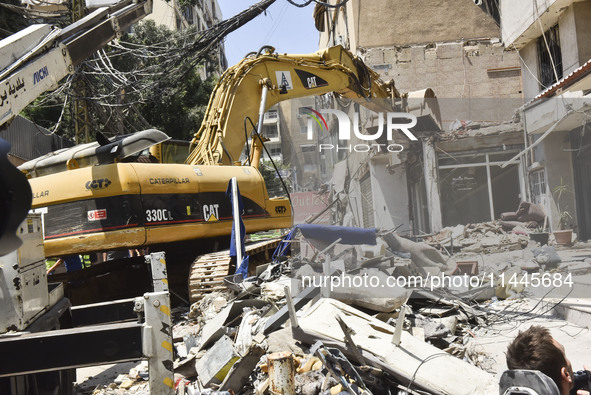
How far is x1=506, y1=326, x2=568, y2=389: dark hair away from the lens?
2018 mm

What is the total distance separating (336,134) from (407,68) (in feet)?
59.0

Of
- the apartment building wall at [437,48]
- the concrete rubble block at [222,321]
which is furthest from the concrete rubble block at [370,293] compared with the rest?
the apartment building wall at [437,48]

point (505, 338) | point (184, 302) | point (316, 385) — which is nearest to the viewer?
point (316, 385)

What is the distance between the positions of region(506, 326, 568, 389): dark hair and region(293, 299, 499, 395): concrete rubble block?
184 centimetres

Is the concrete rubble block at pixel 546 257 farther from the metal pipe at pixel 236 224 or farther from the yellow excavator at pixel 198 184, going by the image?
the metal pipe at pixel 236 224

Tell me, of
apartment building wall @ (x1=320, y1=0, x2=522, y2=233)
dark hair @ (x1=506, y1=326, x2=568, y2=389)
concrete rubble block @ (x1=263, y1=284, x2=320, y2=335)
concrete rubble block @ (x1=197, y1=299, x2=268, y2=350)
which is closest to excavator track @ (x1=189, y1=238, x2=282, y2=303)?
concrete rubble block @ (x1=197, y1=299, x2=268, y2=350)

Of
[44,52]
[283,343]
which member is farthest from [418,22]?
[283,343]

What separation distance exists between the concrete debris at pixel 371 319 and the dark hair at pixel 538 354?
1.81 metres

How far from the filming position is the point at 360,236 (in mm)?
5750

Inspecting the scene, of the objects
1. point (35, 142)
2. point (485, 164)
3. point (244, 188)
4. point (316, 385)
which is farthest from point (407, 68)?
point (316, 385)

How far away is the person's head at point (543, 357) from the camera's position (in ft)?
6.59

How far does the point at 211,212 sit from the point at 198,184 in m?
0.45

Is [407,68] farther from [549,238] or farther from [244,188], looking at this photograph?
[549,238]

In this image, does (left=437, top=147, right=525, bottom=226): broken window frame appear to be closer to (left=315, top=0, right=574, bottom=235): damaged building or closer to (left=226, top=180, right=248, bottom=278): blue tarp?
(left=315, top=0, right=574, bottom=235): damaged building
